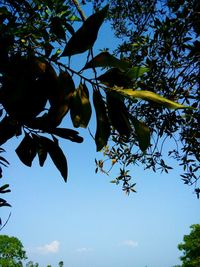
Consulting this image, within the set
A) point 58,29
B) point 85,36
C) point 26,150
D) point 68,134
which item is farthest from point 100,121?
point 58,29

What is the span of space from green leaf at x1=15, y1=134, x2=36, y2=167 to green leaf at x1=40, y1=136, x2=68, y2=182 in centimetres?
6

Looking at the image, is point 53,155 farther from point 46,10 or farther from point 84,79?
point 46,10

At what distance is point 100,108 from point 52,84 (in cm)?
21

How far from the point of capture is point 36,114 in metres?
1.33

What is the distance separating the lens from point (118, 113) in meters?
1.32

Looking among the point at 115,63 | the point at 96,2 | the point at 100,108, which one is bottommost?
the point at 100,108

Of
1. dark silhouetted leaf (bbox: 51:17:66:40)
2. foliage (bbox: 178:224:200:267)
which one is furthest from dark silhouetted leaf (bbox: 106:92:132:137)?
foliage (bbox: 178:224:200:267)

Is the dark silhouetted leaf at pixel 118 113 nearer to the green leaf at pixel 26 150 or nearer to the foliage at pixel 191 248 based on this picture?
the green leaf at pixel 26 150

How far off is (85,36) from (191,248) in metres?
54.8

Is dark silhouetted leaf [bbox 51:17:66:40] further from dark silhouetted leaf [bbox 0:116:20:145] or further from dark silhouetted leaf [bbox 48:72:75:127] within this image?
dark silhouetted leaf [bbox 0:116:20:145]

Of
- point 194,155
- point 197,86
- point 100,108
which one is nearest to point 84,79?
point 100,108

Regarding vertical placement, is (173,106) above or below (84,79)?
below

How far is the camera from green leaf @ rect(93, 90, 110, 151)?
128 centimetres

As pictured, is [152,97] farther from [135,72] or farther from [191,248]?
[191,248]
